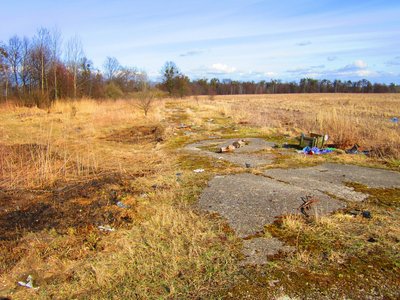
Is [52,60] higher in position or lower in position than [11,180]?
higher

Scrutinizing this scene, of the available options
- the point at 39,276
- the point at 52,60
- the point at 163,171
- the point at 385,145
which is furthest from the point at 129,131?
the point at 52,60

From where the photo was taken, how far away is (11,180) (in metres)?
5.57

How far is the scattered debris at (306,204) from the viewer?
4.14 metres

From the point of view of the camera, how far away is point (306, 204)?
14.0 feet

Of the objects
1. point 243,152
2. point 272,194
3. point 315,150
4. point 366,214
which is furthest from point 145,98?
point 366,214

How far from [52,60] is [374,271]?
986 inches

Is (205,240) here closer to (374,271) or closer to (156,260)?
(156,260)

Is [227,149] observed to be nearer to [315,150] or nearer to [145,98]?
[315,150]

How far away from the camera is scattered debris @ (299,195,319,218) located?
414 centimetres

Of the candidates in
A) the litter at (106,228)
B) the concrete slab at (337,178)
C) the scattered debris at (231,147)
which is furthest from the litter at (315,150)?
the litter at (106,228)

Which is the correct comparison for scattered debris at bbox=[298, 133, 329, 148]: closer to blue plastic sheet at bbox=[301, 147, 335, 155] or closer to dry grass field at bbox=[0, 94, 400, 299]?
blue plastic sheet at bbox=[301, 147, 335, 155]

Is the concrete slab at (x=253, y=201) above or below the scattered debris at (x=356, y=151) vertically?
below

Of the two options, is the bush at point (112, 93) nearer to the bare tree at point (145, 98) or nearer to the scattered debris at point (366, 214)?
the bare tree at point (145, 98)

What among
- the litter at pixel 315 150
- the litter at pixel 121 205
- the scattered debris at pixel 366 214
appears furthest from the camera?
the litter at pixel 315 150
